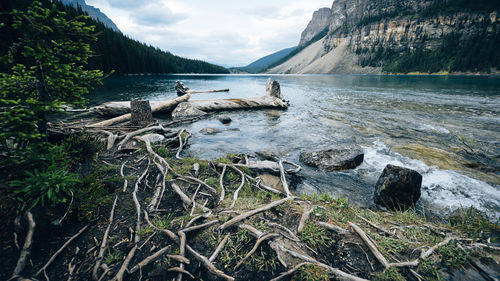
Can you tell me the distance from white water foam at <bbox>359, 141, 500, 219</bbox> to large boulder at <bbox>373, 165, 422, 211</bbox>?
0.57 metres

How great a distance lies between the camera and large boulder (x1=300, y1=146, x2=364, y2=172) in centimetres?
749

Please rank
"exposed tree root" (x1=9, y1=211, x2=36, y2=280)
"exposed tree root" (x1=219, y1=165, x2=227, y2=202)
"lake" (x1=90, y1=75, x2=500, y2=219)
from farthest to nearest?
"lake" (x1=90, y1=75, x2=500, y2=219), "exposed tree root" (x1=219, y1=165, x2=227, y2=202), "exposed tree root" (x1=9, y1=211, x2=36, y2=280)

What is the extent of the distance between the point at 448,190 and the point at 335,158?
130 inches

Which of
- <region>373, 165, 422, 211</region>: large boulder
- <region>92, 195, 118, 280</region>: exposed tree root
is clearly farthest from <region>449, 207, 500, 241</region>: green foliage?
<region>92, 195, 118, 280</region>: exposed tree root

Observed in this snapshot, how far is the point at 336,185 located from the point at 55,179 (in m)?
6.93

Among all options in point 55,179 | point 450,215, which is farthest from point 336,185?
point 55,179

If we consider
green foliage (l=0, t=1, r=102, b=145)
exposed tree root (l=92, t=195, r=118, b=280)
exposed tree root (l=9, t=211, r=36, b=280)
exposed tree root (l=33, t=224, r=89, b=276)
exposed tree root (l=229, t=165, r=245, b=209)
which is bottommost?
exposed tree root (l=229, t=165, r=245, b=209)

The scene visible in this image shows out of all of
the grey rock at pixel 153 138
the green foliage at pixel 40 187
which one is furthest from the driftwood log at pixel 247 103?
the green foliage at pixel 40 187

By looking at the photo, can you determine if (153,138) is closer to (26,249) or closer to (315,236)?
(26,249)

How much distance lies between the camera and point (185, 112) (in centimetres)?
1653

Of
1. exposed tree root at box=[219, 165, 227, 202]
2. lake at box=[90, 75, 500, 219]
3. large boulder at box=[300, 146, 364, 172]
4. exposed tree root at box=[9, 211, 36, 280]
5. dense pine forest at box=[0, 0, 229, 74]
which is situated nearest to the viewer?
exposed tree root at box=[9, 211, 36, 280]

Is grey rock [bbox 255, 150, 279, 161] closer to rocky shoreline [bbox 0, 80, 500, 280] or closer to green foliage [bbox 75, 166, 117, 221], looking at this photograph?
rocky shoreline [bbox 0, 80, 500, 280]

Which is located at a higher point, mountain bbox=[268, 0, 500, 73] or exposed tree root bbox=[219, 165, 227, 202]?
mountain bbox=[268, 0, 500, 73]

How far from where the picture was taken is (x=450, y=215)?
4883mm
